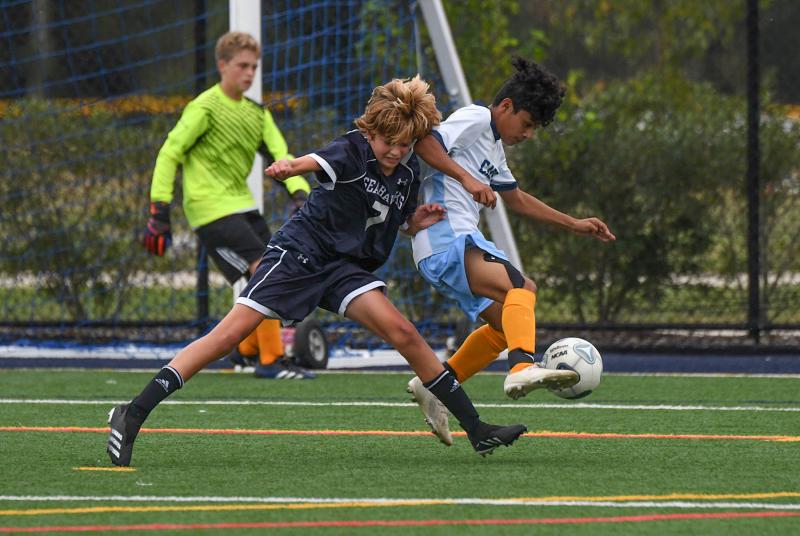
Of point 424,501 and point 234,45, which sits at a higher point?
point 234,45

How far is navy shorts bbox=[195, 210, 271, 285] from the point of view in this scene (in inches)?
344

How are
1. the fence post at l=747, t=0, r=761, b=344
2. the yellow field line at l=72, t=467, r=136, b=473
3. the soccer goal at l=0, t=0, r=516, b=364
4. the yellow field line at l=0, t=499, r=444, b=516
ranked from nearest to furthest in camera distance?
the yellow field line at l=0, t=499, r=444, b=516 < the yellow field line at l=72, t=467, r=136, b=473 < the fence post at l=747, t=0, r=761, b=344 < the soccer goal at l=0, t=0, r=516, b=364

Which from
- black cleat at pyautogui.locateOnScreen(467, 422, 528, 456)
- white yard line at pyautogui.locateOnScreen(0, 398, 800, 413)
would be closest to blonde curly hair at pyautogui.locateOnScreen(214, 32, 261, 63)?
white yard line at pyautogui.locateOnScreen(0, 398, 800, 413)

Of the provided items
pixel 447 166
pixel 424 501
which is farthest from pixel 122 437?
pixel 447 166

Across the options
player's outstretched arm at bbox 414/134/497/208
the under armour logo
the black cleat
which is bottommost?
the black cleat

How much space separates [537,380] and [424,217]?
38.7 inches

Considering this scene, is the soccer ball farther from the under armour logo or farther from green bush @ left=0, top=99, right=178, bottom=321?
green bush @ left=0, top=99, right=178, bottom=321

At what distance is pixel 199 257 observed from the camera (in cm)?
1098

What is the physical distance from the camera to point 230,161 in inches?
348

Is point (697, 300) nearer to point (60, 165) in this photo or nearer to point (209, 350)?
point (60, 165)

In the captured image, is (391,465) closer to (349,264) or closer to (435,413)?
(435,413)

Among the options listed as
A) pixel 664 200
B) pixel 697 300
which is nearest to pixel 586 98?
pixel 664 200

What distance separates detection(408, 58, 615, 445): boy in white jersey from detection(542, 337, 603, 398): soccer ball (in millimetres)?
141

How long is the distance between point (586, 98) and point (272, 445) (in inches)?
235
